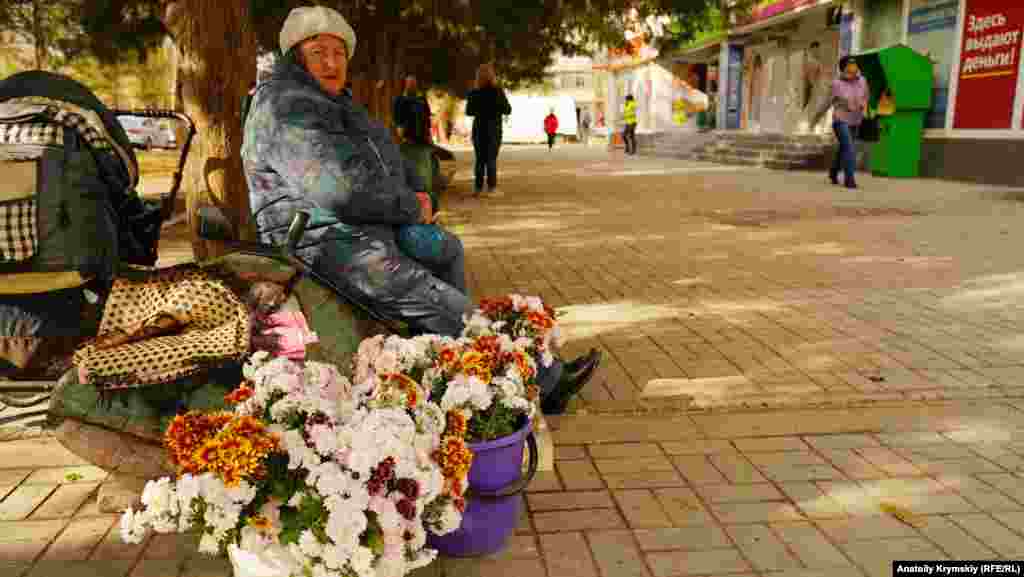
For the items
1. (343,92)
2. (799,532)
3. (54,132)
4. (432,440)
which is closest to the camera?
(432,440)

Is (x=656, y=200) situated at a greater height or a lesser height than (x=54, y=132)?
lesser

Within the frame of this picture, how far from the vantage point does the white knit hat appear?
3258mm

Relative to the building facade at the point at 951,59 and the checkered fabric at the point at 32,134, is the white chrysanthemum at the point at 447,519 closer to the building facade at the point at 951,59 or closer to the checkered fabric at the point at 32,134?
the checkered fabric at the point at 32,134

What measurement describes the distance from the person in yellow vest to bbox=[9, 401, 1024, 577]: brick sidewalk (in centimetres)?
2556

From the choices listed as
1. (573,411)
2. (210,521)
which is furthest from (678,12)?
(210,521)

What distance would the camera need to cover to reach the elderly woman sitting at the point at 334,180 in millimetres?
3143

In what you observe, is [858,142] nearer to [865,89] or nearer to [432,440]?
[865,89]

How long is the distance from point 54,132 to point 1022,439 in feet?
13.4

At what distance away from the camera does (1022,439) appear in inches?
145

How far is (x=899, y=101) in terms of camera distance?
1580cm

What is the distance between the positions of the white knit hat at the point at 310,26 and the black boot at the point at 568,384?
1.77 m

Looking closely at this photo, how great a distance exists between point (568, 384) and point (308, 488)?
77.8 inches

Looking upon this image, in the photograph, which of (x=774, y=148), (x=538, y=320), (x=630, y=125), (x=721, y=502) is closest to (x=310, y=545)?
(x=538, y=320)

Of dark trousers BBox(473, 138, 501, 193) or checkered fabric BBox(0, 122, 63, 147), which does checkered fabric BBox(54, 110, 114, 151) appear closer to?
checkered fabric BBox(0, 122, 63, 147)
